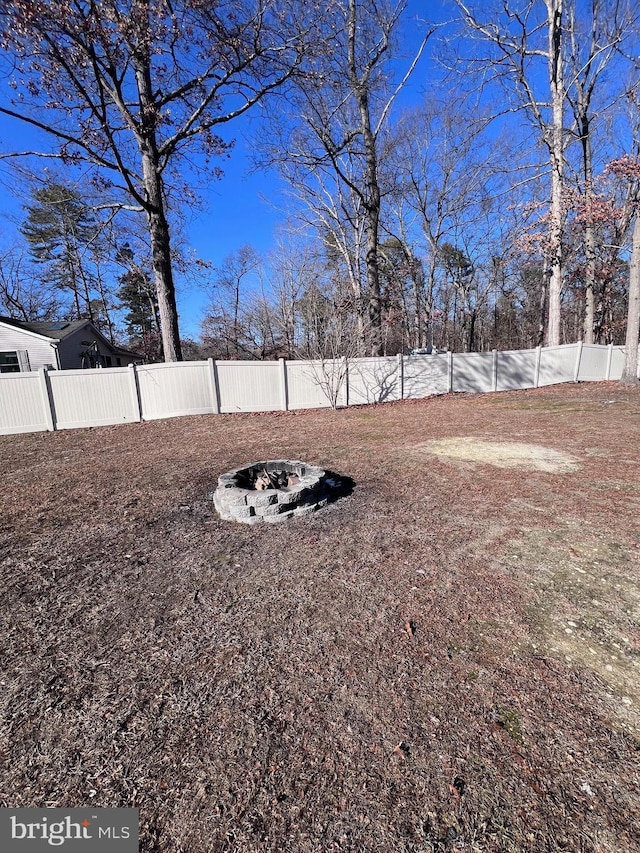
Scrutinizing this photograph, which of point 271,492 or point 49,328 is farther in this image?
point 49,328

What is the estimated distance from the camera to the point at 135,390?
8703mm

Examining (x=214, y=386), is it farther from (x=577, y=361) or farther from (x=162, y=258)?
(x=577, y=361)

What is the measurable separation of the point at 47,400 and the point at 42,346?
33.6 ft

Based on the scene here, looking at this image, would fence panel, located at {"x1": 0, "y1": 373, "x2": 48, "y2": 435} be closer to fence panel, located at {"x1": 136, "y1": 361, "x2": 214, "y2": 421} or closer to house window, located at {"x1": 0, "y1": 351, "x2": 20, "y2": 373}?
fence panel, located at {"x1": 136, "y1": 361, "x2": 214, "y2": 421}

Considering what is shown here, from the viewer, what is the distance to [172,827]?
1.09 meters

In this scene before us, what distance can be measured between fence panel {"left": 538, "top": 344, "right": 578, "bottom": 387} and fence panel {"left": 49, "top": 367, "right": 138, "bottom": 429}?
517 inches

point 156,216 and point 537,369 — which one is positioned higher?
point 156,216

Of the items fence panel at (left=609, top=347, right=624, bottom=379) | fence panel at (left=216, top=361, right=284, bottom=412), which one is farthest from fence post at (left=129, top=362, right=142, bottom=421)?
fence panel at (left=609, top=347, right=624, bottom=379)

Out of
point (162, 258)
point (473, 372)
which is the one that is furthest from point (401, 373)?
point (162, 258)

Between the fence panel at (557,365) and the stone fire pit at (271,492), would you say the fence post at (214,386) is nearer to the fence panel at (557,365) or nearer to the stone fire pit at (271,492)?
the stone fire pit at (271,492)

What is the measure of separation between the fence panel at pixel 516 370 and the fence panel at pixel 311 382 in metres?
5.86

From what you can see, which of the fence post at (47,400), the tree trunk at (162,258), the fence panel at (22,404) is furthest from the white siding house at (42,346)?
the tree trunk at (162,258)

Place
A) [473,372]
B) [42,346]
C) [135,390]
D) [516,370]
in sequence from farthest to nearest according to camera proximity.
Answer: [42,346] < [516,370] < [473,372] < [135,390]

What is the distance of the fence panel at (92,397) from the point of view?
810 cm
